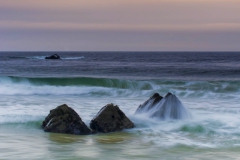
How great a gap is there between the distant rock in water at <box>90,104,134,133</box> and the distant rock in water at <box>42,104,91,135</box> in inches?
12.2

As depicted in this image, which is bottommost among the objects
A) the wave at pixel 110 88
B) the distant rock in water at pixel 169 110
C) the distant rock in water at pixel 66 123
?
the distant rock in water at pixel 66 123

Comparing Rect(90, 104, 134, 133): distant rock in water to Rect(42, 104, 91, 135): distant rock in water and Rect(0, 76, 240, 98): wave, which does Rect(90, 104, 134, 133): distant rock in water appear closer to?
Rect(42, 104, 91, 135): distant rock in water

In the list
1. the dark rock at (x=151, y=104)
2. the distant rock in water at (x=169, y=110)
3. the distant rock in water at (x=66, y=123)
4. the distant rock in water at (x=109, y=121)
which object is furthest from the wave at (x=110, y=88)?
the distant rock in water at (x=66, y=123)

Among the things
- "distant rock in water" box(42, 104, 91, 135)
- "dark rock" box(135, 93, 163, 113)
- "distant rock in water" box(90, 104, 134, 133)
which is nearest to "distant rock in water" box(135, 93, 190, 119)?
"dark rock" box(135, 93, 163, 113)

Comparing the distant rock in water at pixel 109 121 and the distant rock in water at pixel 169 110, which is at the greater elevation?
the distant rock in water at pixel 169 110

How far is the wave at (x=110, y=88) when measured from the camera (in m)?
22.2

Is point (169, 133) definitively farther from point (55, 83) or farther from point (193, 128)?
point (55, 83)

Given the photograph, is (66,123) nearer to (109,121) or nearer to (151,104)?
(109,121)

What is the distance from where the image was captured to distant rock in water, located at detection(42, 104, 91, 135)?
416 inches

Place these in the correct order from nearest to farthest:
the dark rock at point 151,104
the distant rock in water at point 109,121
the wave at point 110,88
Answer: the distant rock in water at point 109,121 → the dark rock at point 151,104 → the wave at point 110,88

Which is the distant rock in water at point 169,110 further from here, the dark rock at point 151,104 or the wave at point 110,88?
the wave at point 110,88

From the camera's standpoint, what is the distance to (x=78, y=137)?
10.2 metres

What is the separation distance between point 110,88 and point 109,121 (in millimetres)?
12767

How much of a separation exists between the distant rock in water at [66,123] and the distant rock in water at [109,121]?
31 centimetres
